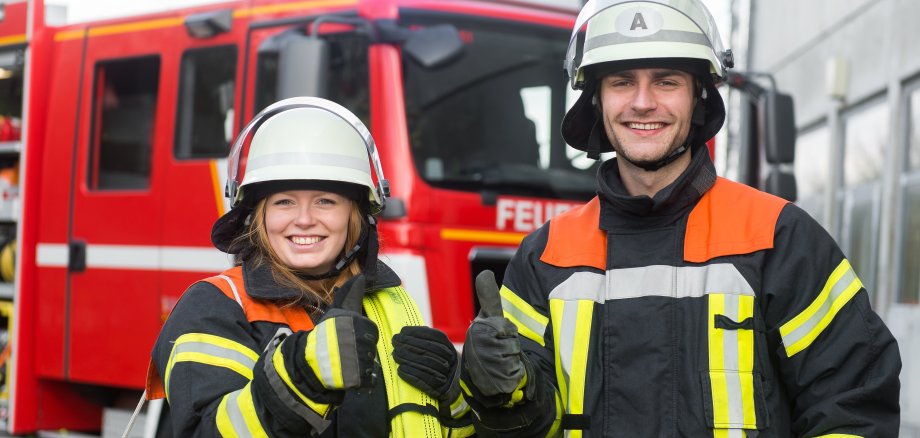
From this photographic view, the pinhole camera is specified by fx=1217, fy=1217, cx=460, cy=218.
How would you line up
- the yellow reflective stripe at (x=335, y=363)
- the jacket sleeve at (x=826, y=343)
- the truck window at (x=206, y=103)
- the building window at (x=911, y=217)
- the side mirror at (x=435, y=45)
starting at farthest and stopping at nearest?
the building window at (x=911, y=217) → the truck window at (x=206, y=103) → the side mirror at (x=435, y=45) → the jacket sleeve at (x=826, y=343) → the yellow reflective stripe at (x=335, y=363)

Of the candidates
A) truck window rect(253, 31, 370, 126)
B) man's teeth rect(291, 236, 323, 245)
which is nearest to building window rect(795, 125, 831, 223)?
truck window rect(253, 31, 370, 126)

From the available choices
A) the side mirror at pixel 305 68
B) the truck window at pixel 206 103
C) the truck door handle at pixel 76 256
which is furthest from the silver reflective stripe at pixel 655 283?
the truck door handle at pixel 76 256

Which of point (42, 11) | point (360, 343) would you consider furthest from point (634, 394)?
point (42, 11)

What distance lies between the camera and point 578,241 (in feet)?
9.77

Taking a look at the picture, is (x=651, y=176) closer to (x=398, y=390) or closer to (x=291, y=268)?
(x=398, y=390)

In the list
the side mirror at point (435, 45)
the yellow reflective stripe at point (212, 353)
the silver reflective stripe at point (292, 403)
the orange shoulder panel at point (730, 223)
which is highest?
the side mirror at point (435, 45)

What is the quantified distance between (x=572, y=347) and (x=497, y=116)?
330 centimetres

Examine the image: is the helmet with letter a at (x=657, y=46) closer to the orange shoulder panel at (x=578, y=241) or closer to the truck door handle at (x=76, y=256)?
the orange shoulder panel at (x=578, y=241)

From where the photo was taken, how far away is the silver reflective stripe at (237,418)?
251cm

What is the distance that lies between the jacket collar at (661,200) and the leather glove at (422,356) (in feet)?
1.62

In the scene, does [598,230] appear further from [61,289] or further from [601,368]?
[61,289]

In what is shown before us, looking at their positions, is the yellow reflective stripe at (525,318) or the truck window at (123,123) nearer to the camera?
the yellow reflective stripe at (525,318)

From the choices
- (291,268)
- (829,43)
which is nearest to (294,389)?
(291,268)

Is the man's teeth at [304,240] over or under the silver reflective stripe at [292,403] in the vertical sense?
over
